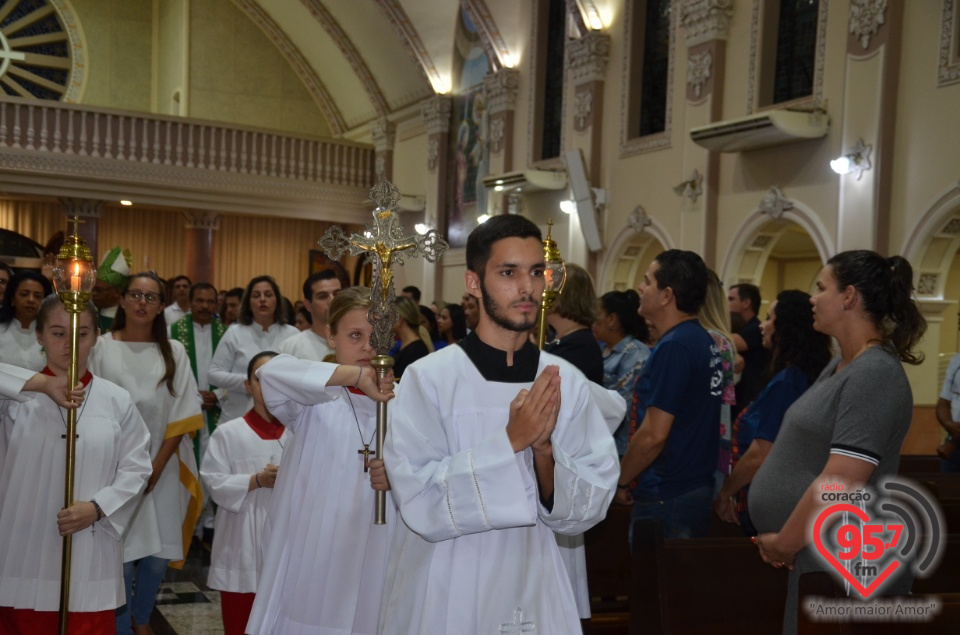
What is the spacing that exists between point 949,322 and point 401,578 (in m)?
13.4

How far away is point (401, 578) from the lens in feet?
8.13

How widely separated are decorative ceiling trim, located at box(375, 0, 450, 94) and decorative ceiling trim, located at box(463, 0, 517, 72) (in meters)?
1.78

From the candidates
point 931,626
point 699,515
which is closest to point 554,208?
point 699,515

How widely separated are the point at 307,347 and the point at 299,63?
1673 centimetres

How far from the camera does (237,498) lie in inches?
165

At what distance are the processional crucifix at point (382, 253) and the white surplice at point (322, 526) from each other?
0.16 meters

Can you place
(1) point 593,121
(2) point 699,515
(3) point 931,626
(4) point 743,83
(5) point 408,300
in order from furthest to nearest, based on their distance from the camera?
(1) point 593,121
(4) point 743,83
(5) point 408,300
(2) point 699,515
(3) point 931,626

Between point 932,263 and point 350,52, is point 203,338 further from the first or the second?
point 350,52

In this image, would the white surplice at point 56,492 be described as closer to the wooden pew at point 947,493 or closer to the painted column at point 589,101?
the wooden pew at point 947,493

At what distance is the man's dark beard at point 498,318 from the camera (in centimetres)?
241

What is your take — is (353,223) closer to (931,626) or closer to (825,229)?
(825,229)

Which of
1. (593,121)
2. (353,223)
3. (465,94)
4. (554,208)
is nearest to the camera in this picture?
(593,121)

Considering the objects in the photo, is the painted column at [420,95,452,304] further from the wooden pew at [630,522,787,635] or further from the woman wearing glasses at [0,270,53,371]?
the wooden pew at [630,522,787,635]

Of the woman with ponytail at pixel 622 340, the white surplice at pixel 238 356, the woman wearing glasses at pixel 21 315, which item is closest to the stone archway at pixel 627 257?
the white surplice at pixel 238 356
